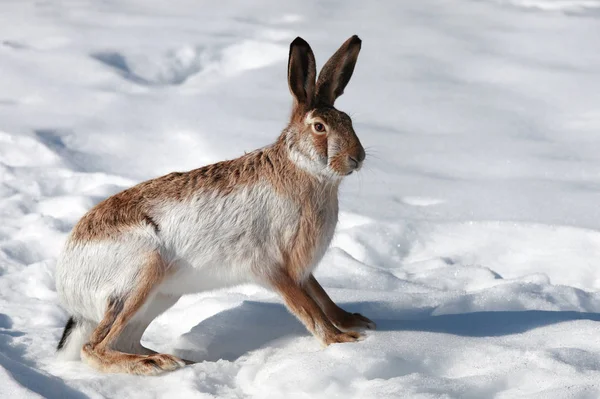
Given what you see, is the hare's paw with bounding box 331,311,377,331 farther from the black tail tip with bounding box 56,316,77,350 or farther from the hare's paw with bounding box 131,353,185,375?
the black tail tip with bounding box 56,316,77,350

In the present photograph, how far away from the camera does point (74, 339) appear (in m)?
4.05

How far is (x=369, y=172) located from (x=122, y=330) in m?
3.59

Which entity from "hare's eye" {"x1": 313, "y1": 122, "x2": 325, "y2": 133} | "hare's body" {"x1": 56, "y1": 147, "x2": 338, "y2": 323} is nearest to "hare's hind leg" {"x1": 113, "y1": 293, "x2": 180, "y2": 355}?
"hare's body" {"x1": 56, "y1": 147, "x2": 338, "y2": 323}

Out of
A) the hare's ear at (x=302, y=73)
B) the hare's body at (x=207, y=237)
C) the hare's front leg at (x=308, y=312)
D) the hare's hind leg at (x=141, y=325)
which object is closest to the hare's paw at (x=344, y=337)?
the hare's front leg at (x=308, y=312)

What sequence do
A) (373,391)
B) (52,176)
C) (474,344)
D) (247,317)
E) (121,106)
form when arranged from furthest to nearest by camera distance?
(121,106) → (52,176) → (247,317) → (474,344) → (373,391)

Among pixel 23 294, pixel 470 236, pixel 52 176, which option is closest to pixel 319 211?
pixel 23 294

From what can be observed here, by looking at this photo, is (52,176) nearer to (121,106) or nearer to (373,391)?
(121,106)

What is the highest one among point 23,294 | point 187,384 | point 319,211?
point 319,211

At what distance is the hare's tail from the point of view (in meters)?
4.04

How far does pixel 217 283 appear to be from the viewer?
4.07m

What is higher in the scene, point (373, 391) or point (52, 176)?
point (373, 391)

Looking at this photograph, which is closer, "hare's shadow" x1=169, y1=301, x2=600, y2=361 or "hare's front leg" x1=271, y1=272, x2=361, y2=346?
"hare's front leg" x1=271, y1=272, x2=361, y2=346

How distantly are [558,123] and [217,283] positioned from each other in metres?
5.02

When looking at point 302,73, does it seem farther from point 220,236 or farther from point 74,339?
point 74,339
